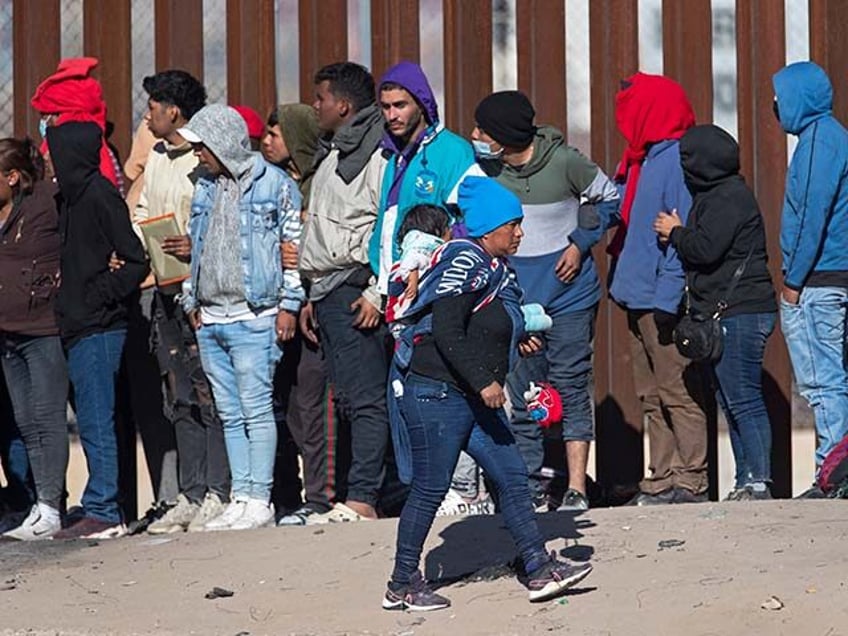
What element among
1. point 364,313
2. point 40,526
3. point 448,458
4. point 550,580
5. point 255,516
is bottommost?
point 40,526

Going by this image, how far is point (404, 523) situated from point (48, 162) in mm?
3906

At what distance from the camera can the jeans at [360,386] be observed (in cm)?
922

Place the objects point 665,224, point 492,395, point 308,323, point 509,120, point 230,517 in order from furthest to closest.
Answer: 1. point 308,323
2. point 230,517
3. point 509,120
4. point 665,224
5. point 492,395

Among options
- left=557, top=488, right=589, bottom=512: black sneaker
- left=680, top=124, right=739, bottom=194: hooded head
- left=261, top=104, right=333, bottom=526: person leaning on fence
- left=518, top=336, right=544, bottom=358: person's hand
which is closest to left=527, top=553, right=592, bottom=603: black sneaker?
left=518, top=336, right=544, bottom=358: person's hand

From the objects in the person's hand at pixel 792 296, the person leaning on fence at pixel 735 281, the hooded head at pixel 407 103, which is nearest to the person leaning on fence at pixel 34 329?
the hooded head at pixel 407 103

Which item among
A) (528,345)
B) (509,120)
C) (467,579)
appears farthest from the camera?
(509,120)

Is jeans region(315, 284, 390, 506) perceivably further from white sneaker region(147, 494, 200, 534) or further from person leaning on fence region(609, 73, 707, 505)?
person leaning on fence region(609, 73, 707, 505)

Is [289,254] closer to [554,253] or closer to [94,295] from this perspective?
[94,295]

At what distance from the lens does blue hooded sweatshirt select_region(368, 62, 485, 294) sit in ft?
29.2

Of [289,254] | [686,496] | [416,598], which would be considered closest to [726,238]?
[686,496]

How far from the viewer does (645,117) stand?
9.45m

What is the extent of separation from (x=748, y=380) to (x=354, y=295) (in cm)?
185

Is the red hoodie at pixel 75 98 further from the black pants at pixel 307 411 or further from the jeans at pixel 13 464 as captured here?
the black pants at pixel 307 411

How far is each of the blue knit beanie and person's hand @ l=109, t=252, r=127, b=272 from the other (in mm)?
2749
